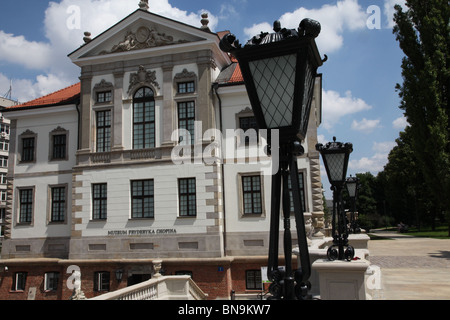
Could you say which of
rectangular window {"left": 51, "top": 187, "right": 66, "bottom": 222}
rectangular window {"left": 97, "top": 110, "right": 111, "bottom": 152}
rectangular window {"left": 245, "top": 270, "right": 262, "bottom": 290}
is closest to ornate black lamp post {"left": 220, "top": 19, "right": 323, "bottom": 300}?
rectangular window {"left": 245, "top": 270, "right": 262, "bottom": 290}

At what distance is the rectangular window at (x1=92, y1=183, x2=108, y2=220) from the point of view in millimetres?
22859

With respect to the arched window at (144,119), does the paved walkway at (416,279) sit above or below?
below

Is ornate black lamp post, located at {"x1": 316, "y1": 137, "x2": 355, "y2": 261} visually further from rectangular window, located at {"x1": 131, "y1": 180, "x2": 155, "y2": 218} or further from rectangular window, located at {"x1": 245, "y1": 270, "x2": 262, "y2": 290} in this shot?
rectangular window, located at {"x1": 131, "y1": 180, "x2": 155, "y2": 218}

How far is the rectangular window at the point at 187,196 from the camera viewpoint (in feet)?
70.9

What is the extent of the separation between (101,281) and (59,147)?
9475mm

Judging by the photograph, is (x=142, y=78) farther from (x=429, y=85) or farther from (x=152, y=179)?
(x=429, y=85)

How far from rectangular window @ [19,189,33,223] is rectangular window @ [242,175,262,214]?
14.5m

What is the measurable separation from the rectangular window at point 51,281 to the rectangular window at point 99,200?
430 centimetres

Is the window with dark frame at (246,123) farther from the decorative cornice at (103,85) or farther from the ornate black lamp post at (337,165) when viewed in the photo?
the ornate black lamp post at (337,165)

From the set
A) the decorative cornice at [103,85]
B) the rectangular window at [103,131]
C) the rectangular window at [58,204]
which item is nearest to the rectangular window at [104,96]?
the decorative cornice at [103,85]

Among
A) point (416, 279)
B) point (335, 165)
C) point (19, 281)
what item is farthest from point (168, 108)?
point (416, 279)

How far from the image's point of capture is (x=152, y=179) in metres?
22.2

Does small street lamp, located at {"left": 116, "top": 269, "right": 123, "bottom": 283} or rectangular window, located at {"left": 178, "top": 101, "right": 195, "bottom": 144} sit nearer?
small street lamp, located at {"left": 116, "top": 269, "right": 123, "bottom": 283}
